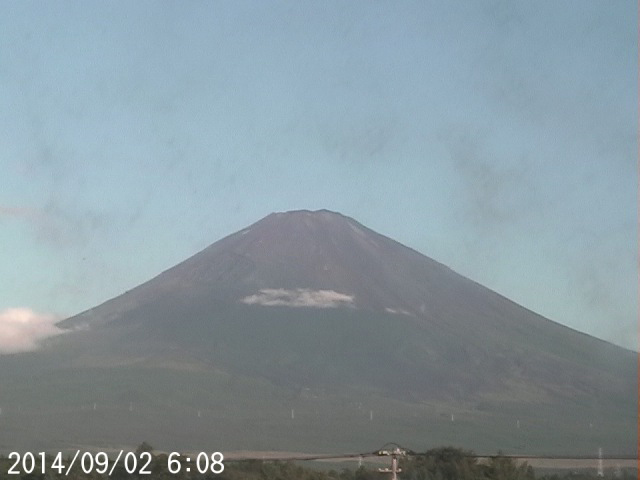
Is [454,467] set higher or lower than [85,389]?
lower

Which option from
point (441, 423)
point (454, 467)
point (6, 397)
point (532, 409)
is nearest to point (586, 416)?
point (532, 409)

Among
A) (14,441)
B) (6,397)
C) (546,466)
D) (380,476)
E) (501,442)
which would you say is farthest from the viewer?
(6,397)

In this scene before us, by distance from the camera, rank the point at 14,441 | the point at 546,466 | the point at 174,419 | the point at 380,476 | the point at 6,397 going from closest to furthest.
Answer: the point at 380,476 < the point at 546,466 < the point at 14,441 < the point at 174,419 < the point at 6,397

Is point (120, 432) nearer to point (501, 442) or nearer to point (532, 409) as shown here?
point (501, 442)

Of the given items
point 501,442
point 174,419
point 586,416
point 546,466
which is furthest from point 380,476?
point 586,416

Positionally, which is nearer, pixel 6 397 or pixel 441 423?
pixel 441 423

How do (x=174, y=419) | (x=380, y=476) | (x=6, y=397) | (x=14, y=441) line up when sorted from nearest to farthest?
(x=380, y=476) → (x=14, y=441) → (x=174, y=419) → (x=6, y=397)

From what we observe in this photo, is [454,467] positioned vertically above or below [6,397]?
below

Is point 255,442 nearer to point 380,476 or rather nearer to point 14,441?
point 14,441

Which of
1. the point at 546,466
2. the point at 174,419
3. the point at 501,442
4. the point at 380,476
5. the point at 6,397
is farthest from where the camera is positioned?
the point at 6,397
